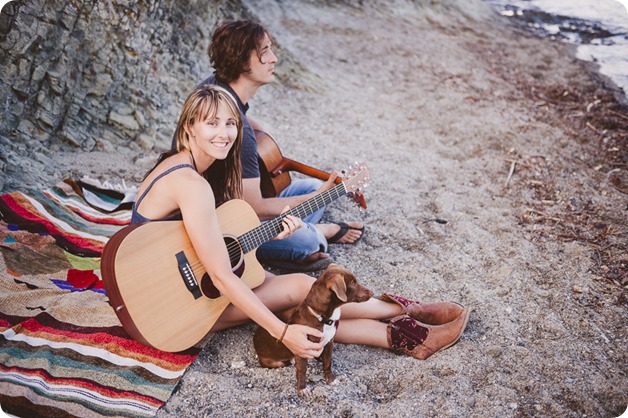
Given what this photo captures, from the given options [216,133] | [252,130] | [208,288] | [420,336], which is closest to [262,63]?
[252,130]

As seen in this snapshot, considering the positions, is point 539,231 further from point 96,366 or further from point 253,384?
point 96,366

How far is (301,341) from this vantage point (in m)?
2.68

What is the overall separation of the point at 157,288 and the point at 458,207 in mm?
3020

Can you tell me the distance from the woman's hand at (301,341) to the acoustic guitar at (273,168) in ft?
4.74

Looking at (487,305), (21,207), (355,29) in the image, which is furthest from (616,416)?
(355,29)

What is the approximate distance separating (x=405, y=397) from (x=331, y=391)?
0.39 m

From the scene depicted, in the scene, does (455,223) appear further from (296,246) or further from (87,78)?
(87,78)

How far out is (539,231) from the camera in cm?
448

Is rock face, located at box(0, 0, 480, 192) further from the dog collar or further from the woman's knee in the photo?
the dog collar

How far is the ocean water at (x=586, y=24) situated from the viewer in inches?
359

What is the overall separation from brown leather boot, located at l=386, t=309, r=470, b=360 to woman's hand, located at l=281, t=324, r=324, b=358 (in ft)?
2.09

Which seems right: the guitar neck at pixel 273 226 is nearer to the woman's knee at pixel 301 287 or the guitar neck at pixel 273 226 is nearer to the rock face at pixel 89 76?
the woman's knee at pixel 301 287

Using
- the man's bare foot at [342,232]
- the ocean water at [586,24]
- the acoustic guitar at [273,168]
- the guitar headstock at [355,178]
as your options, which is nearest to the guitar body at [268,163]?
the acoustic guitar at [273,168]

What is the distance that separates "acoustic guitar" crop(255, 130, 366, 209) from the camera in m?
4.05
